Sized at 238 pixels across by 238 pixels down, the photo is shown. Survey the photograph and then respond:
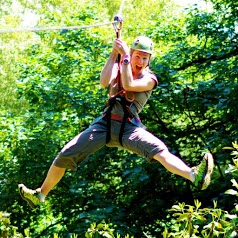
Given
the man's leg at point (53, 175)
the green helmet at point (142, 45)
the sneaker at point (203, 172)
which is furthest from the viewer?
the man's leg at point (53, 175)

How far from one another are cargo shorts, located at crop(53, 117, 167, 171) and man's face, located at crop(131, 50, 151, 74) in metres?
0.33

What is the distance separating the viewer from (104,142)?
173 inches

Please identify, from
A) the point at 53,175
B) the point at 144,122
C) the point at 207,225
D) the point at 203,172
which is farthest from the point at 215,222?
the point at 144,122

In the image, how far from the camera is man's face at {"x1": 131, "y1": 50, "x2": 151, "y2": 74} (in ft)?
14.3

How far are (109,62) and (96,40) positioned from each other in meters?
5.89

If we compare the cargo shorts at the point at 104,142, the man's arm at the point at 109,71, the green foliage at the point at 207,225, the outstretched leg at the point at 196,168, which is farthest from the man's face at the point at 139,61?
the green foliage at the point at 207,225

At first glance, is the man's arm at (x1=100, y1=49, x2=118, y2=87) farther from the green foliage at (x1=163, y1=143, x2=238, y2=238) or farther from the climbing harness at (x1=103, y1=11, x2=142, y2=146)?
the green foliage at (x1=163, y1=143, x2=238, y2=238)

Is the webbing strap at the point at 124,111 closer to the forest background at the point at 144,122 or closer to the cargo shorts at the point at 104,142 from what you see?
the cargo shorts at the point at 104,142

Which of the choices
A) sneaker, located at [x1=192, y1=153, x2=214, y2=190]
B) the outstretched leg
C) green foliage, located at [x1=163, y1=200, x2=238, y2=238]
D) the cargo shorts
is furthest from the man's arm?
green foliage, located at [x1=163, y1=200, x2=238, y2=238]

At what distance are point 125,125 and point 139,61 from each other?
39 cm

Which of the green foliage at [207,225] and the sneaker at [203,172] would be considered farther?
the green foliage at [207,225]

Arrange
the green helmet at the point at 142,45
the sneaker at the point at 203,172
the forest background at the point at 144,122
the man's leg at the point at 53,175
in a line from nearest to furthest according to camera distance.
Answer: the sneaker at the point at 203,172
the green helmet at the point at 142,45
the man's leg at the point at 53,175
the forest background at the point at 144,122

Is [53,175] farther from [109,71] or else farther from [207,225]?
[207,225]

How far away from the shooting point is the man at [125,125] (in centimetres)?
430
